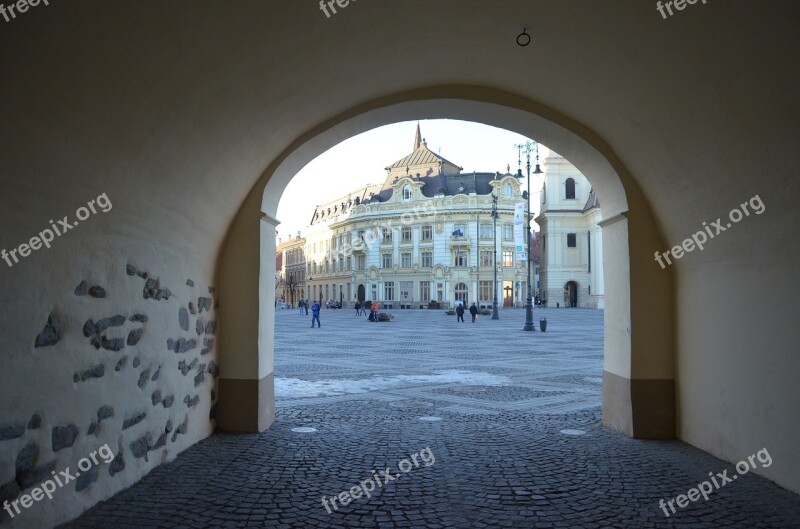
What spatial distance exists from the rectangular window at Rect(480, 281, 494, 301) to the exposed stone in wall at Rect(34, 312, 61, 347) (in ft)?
238

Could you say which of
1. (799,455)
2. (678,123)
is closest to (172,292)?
(678,123)

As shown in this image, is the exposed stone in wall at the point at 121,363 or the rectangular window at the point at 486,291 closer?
the exposed stone in wall at the point at 121,363

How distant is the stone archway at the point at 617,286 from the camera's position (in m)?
7.73

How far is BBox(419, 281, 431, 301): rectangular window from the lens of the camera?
255 ft

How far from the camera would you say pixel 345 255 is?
8519 cm

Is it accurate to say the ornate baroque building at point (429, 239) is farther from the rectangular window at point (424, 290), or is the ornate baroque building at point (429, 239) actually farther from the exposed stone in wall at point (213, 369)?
the exposed stone in wall at point (213, 369)

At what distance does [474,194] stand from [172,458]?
230 ft

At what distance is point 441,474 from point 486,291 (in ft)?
234

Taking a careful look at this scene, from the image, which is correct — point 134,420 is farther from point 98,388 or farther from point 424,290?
point 424,290

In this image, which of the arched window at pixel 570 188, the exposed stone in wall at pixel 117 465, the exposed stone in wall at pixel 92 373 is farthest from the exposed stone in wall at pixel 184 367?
the arched window at pixel 570 188

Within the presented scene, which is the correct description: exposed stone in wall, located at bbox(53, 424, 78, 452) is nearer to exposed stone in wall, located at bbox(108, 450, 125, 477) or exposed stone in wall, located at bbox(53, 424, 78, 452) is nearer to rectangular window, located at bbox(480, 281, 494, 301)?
exposed stone in wall, located at bbox(108, 450, 125, 477)

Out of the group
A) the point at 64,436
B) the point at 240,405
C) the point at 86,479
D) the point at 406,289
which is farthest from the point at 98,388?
the point at 406,289

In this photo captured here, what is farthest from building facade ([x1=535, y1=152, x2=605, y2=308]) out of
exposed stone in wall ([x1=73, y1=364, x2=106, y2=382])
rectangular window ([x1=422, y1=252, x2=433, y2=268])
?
exposed stone in wall ([x1=73, y1=364, x2=106, y2=382])

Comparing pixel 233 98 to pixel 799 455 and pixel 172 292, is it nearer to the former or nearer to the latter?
pixel 172 292
